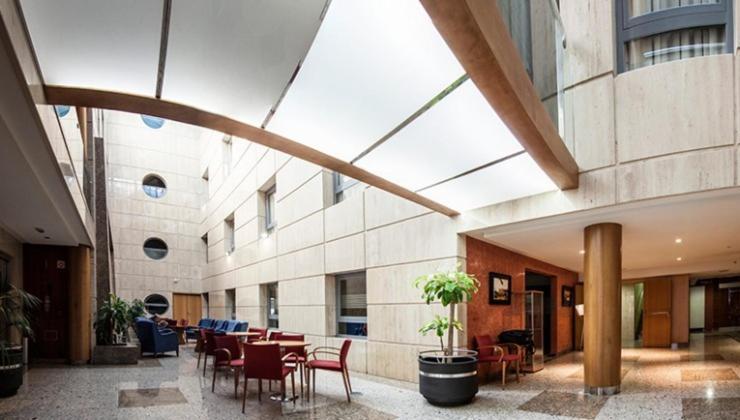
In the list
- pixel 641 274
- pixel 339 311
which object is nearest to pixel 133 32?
pixel 339 311

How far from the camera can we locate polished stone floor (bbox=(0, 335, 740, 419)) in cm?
545

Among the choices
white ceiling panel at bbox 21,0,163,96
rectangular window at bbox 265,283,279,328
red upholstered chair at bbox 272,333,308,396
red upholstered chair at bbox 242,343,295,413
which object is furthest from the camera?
rectangular window at bbox 265,283,279,328

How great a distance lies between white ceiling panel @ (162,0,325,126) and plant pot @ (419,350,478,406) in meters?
4.01

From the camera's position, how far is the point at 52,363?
953 centimetres

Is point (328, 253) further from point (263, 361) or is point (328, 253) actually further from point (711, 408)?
point (711, 408)

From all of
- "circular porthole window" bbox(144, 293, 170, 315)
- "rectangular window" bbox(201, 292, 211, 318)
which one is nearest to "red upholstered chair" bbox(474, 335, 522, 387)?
"rectangular window" bbox(201, 292, 211, 318)

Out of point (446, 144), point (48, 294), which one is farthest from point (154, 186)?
point (446, 144)

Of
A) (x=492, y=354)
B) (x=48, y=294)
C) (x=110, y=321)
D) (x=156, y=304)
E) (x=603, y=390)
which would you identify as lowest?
(x=156, y=304)

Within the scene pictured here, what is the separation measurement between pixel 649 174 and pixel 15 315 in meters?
8.26

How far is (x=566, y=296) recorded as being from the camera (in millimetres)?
12180

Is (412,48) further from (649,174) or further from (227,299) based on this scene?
(227,299)

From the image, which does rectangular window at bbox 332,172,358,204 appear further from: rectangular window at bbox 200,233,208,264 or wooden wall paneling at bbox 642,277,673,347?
rectangular window at bbox 200,233,208,264

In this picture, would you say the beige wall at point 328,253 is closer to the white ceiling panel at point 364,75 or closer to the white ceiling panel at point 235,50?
the white ceiling panel at point 364,75

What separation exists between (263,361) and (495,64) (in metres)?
4.54
